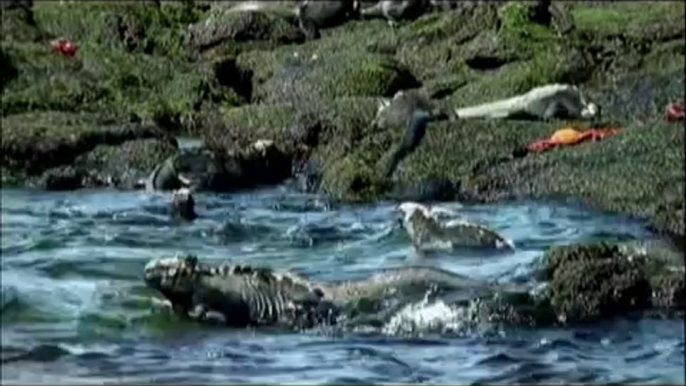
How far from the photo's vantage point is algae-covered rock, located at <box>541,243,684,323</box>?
11.1 meters

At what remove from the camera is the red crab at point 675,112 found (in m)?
16.0

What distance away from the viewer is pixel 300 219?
15320 millimetres

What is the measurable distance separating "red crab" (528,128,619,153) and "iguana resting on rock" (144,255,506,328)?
17.0 ft

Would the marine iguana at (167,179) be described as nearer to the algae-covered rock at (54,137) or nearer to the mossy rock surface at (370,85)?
the mossy rock surface at (370,85)

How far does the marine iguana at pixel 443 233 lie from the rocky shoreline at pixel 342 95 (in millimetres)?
1527

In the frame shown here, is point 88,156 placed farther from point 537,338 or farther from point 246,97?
point 537,338

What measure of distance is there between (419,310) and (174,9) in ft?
48.0

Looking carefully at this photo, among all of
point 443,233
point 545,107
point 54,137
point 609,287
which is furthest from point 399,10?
point 609,287

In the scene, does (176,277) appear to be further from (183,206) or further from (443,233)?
(183,206)

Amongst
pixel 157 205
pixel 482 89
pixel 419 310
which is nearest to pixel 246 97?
pixel 482 89

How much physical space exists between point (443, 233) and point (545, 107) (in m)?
4.69

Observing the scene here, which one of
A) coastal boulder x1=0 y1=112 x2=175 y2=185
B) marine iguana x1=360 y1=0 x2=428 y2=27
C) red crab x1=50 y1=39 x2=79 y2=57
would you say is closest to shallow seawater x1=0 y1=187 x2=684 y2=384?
coastal boulder x1=0 y1=112 x2=175 y2=185

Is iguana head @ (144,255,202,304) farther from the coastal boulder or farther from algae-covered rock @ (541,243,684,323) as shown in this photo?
the coastal boulder

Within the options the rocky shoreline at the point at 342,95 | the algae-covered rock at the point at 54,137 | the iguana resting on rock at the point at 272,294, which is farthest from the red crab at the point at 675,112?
the iguana resting on rock at the point at 272,294
